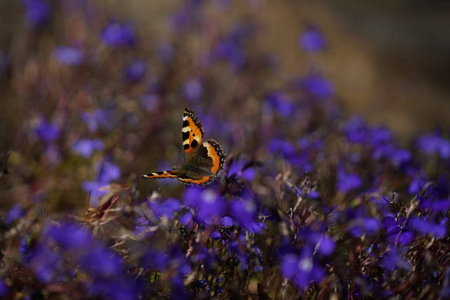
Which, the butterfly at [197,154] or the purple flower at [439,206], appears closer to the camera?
the purple flower at [439,206]

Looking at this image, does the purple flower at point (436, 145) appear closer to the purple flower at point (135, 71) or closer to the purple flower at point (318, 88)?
the purple flower at point (318, 88)

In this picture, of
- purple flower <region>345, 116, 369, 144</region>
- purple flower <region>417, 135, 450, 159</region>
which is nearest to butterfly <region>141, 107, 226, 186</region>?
purple flower <region>345, 116, 369, 144</region>

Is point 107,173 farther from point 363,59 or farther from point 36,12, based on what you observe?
point 363,59

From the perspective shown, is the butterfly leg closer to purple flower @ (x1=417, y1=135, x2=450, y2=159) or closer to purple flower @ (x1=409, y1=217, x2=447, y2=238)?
purple flower @ (x1=409, y1=217, x2=447, y2=238)

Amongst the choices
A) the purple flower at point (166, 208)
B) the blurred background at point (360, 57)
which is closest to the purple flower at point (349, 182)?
the purple flower at point (166, 208)

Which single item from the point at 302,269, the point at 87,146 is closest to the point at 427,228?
the point at 302,269

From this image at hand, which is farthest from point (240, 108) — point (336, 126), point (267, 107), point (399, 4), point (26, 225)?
point (399, 4)

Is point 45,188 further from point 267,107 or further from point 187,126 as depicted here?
point 267,107
